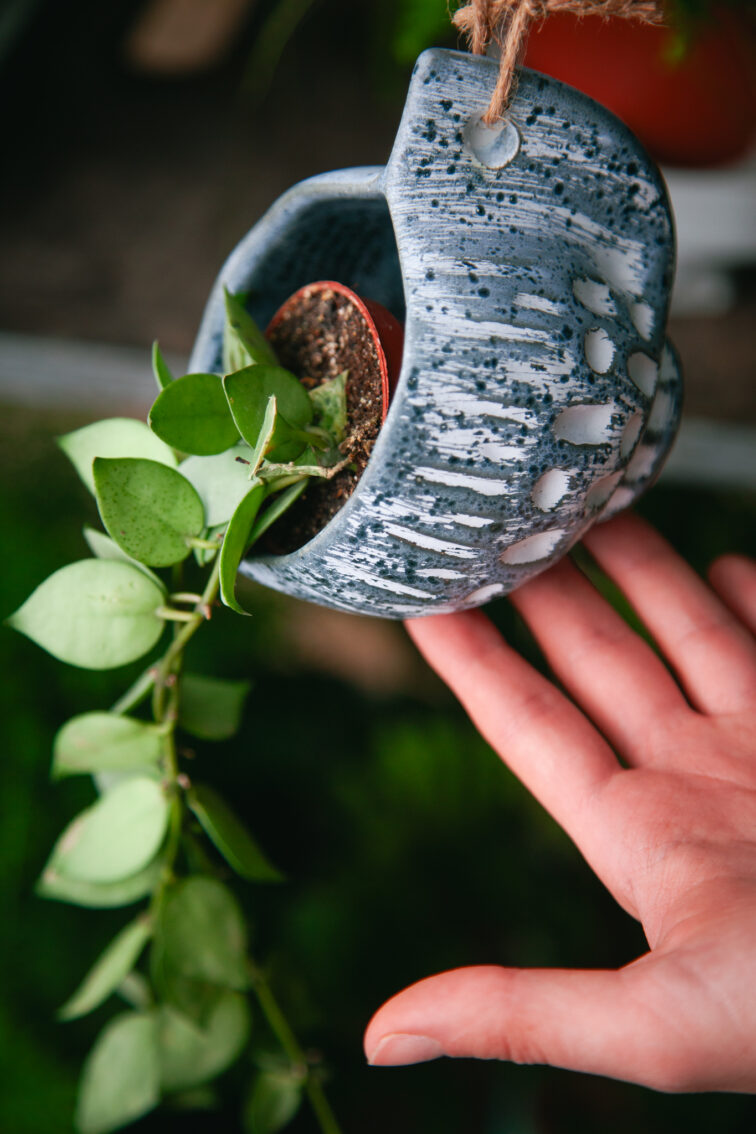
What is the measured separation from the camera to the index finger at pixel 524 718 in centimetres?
51

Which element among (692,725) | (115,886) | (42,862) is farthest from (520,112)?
(42,862)

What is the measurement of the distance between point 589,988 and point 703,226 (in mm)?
842

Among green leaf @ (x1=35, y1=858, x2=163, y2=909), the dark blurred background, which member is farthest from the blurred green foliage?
green leaf @ (x1=35, y1=858, x2=163, y2=909)

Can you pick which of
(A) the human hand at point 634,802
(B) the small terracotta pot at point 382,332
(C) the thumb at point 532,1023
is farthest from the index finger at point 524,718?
(B) the small terracotta pot at point 382,332

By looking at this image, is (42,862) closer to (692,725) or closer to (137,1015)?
(137,1015)

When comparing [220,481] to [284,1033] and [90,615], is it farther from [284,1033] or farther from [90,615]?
[284,1033]

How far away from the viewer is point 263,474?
0.37m

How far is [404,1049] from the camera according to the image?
1.29ft

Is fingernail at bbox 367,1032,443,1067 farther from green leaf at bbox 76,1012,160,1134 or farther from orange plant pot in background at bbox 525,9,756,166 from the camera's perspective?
orange plant pot in background at bbox 525,9,756,166

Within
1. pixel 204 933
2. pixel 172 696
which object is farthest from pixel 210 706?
pixel 204 933

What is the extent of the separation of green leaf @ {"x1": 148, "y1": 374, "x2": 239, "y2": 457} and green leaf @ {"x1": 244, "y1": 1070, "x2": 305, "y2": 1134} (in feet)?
1.45

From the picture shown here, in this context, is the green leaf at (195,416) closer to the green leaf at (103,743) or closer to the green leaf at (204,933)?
the green leaf at (103,743)

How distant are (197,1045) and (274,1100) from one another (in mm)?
80

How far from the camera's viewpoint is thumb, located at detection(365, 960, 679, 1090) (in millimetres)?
371
